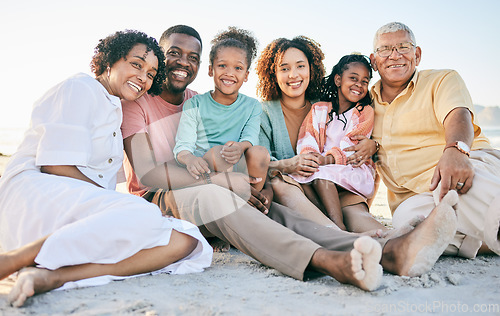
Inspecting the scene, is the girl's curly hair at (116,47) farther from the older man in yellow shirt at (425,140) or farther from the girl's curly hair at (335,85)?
the older man in yellow shirt at (425,140)

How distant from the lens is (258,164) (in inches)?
121

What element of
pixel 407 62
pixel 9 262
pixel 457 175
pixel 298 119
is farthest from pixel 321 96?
pixel 9 262

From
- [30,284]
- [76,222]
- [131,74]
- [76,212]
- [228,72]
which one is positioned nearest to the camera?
[30,284]

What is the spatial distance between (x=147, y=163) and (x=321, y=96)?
182 centimetres

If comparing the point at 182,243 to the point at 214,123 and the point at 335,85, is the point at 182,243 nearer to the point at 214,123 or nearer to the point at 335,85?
the point at 214,123

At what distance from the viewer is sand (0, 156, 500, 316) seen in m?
1.65

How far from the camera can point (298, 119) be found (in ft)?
12.4

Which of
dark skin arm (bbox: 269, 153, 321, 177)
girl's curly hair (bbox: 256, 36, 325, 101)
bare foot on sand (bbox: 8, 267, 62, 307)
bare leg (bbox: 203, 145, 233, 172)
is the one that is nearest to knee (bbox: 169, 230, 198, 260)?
bare foot on sand (bbox: 8, 267, 62, 307)

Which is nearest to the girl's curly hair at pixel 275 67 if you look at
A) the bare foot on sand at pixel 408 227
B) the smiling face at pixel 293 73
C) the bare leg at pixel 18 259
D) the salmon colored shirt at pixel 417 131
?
the smiling face at pixel 293 73

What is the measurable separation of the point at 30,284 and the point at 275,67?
110 inches

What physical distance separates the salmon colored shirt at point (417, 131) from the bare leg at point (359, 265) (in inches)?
60.5

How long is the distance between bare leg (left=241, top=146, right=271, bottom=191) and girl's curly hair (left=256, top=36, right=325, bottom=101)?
0.97 meters

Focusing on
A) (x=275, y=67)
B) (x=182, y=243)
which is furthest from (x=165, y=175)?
(x=275, y=67)

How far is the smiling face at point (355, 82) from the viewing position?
3633 mm
